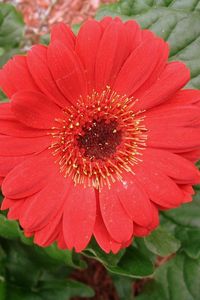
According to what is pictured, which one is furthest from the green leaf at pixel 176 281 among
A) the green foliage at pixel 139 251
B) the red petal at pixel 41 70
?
the red petal at pixel 41 70

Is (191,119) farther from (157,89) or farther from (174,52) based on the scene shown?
(174,52)

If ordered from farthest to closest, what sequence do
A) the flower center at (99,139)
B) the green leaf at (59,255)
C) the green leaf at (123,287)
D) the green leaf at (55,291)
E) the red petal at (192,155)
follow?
the green leaf at (123,287) → the green leaf at (55,291) → the green leaf at (59,255) → the flower center at (99,139) → the red petal at (192,155)

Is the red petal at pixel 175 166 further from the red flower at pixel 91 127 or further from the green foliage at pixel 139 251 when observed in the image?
the green foliage at pixel 139 251

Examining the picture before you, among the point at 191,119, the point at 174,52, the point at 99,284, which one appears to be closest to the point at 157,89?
the point at 191,119

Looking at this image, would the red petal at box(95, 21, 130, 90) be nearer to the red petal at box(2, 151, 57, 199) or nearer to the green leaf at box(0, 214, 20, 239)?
the red petal at box(2, 151, 57, 199)

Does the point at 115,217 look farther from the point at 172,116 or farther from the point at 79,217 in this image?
the point at 172,116

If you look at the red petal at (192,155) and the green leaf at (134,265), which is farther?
the green leaf at (134,265)
